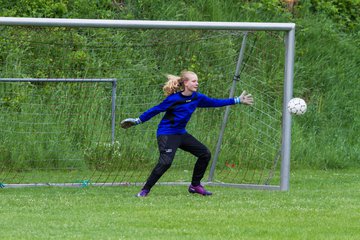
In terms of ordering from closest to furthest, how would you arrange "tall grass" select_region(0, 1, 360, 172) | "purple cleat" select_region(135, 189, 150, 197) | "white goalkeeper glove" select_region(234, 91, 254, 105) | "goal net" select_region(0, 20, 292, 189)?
1. "purple cleat" select_region(135, 189, 150, 197)
2. "white goalkeeper glove" select_region(234, 91, 254, 105)
3. "goal net" select_region(0, 20, 292, 189)
4. "tall grass" select_region(0, 1, 360, 172)

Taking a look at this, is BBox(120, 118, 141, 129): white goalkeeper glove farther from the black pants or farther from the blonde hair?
the blonde hair

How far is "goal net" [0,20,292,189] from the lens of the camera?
14.4 metres

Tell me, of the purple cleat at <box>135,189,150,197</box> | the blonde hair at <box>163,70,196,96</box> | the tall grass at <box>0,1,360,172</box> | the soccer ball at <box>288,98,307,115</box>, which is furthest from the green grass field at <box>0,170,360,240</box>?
the tall grass at <box>0,1,360,172</box>

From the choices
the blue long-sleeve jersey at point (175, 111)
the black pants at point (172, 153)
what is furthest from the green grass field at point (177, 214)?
the blue long-sleeve jersey at point (175, 111)

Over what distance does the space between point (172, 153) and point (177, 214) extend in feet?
6.64

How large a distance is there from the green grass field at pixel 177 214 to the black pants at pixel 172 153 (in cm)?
27

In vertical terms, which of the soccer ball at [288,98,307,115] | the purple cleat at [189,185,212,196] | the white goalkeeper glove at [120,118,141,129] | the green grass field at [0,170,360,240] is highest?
the soccer ball at [288,98,307,115]

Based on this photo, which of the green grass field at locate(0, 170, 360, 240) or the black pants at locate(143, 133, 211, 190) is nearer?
the green grass field at locate(0, 170, 360, 240)

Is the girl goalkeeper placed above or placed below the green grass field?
above

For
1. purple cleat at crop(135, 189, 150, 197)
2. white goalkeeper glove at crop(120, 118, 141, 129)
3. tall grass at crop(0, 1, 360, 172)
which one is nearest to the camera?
white goalkeeper glove at crop(120, 118, 141, 129)

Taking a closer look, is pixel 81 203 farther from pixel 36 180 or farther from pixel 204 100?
pixel 36 180

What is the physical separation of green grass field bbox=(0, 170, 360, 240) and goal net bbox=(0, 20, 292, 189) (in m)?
1.81

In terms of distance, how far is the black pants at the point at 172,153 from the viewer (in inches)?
456

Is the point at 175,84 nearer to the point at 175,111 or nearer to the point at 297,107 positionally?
the point at 175,111
